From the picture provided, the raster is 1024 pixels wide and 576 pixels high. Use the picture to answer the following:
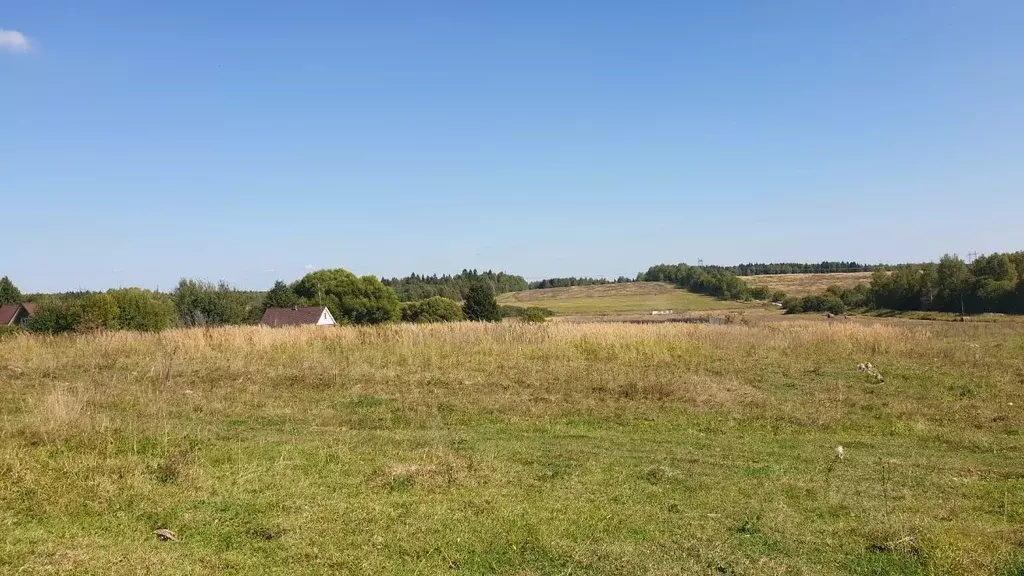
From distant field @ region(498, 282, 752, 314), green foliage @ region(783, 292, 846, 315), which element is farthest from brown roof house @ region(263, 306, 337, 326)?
green foliage @ region(783, 292, 846, 315)

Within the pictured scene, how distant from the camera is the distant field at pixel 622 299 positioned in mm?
95625

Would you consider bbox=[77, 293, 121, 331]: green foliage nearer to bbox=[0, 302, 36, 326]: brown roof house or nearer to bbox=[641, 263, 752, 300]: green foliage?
bbox=[0, 302, 36, 326]: brown roof house

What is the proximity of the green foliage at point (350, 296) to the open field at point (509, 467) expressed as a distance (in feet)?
174

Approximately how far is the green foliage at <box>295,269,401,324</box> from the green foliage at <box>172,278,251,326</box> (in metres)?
8.16

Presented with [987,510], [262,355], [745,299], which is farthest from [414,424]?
[745,299]

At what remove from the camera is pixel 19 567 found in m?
4.22

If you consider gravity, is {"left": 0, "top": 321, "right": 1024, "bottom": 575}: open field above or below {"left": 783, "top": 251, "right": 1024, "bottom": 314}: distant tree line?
below

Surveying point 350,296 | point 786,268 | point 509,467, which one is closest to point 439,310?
point 350,296

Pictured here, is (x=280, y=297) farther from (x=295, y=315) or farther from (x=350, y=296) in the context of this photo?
(x=295, y=315)

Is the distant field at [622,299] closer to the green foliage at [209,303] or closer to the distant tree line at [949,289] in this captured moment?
the distant tree line at [949,289]

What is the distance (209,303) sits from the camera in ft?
196

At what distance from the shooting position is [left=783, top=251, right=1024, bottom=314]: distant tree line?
179 ft

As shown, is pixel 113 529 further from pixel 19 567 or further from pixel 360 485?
pixel 360 485

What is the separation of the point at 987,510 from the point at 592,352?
12.1m
